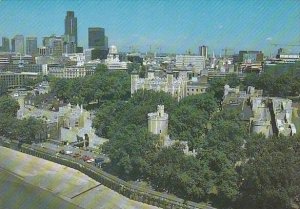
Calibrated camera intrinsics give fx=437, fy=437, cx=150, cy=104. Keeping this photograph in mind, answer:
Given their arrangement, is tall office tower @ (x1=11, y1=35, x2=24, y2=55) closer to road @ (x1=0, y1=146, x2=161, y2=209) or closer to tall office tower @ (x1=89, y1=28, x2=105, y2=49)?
tall office tower @ (x1=89, y1=28, x2=105, y2=49)

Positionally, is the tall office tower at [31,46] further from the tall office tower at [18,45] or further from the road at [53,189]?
the road at [53,189]

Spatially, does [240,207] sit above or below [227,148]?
below

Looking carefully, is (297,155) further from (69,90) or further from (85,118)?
(69,90)

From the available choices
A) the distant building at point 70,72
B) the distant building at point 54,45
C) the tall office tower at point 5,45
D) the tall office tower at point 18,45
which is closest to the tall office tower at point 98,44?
the distant building at point 54,45

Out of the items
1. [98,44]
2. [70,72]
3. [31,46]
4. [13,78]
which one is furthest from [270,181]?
[98,44]

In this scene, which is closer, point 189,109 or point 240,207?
point 240,207

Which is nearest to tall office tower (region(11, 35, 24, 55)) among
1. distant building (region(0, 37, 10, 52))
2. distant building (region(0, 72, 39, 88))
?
distant building (region(0, 37, 10, 52))

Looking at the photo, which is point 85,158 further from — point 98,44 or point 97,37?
point 98,44

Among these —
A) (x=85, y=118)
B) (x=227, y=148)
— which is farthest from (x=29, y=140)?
(x=227, y=148)
